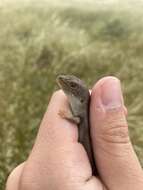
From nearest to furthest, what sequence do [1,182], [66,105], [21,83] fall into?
[66,105], [1,182], [21,83]

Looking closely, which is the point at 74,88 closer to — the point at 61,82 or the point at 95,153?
the point at 61,82

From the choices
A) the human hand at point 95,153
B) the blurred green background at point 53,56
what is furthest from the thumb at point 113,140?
the blurred green background at point 53,56

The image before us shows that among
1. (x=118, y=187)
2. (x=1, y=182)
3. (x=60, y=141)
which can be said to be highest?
(x=60, y=141)

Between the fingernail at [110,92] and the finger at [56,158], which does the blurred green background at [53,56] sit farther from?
the fingernail at [110,92]

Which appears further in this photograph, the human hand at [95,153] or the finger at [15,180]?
the finger at [15,180]

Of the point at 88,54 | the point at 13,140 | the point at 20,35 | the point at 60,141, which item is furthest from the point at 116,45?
the point at 60,141

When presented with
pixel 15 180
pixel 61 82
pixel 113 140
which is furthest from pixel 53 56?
pixel 113 140

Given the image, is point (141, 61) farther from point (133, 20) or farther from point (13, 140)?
point (13, 140)
